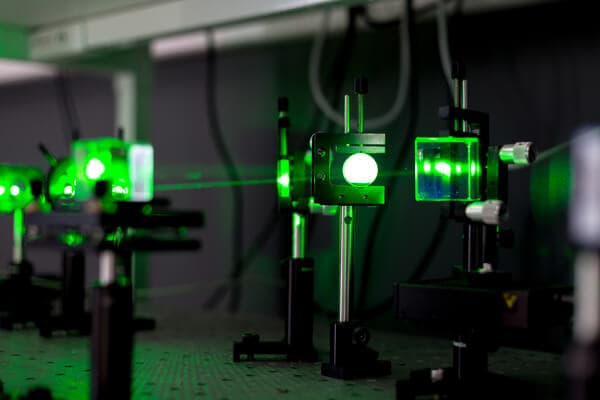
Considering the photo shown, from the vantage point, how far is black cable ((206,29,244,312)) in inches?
138

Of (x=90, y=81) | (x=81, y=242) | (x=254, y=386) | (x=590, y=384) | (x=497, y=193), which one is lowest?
(x=254, y=386)

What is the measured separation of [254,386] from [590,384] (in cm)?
111

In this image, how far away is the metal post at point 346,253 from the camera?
210 cm

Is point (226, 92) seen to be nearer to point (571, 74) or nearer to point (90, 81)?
point (90, 81)

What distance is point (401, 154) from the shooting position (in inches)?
116

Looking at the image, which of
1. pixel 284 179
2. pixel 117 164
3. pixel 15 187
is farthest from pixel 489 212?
pixel 15 187

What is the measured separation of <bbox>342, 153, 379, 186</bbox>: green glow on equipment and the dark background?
494 millimetres

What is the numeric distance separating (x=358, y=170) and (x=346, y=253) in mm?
241

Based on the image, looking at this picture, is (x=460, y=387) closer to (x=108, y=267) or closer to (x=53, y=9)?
(x=108, y=267)

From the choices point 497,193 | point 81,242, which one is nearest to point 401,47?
point 497,193

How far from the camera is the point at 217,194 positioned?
3.60 m

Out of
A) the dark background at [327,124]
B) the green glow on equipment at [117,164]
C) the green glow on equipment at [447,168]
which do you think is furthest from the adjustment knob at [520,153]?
the green glow on equipment at [117,164]

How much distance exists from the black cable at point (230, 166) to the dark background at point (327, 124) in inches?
1.2

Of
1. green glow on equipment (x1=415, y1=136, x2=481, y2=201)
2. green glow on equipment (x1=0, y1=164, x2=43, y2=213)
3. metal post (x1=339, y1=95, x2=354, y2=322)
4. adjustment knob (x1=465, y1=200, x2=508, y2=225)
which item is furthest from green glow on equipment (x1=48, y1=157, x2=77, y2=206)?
adjustment knob (x1=465, y1=200, x2=508, y2=225)
